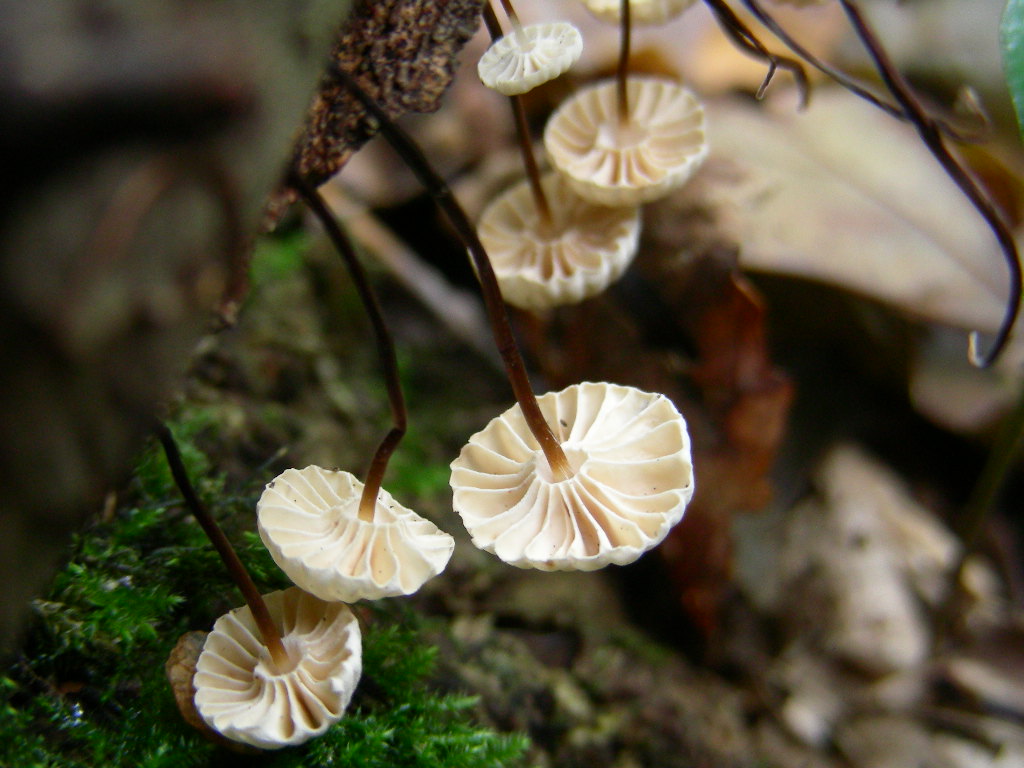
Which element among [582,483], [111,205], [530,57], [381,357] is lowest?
[582,483]

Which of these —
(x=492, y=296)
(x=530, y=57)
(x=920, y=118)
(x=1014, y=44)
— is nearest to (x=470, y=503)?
(x=492, y=296)

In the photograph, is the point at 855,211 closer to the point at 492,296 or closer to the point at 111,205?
the point at 492,296

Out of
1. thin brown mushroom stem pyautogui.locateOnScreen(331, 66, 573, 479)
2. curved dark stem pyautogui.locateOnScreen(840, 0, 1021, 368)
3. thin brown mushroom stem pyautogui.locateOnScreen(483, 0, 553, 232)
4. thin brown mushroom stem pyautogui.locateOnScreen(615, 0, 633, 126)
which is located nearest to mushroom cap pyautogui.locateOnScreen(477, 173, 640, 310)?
thin brown mushroom stem pyautogui.locateOnScreen(483, 0, 553, 232)

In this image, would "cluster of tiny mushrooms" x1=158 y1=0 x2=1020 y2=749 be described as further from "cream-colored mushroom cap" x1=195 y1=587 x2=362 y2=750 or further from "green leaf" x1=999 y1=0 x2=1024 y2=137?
"green leaf" x1=999 y1=0 x2=1024 y2=137

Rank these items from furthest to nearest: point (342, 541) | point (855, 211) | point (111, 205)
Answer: point (855, 211)
point (342, 541)
point (111, 205)

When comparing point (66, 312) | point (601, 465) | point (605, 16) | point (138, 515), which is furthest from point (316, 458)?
point (66, 312)

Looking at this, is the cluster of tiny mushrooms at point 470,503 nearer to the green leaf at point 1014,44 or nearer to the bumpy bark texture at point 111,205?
the green leaf at point 1014,44
